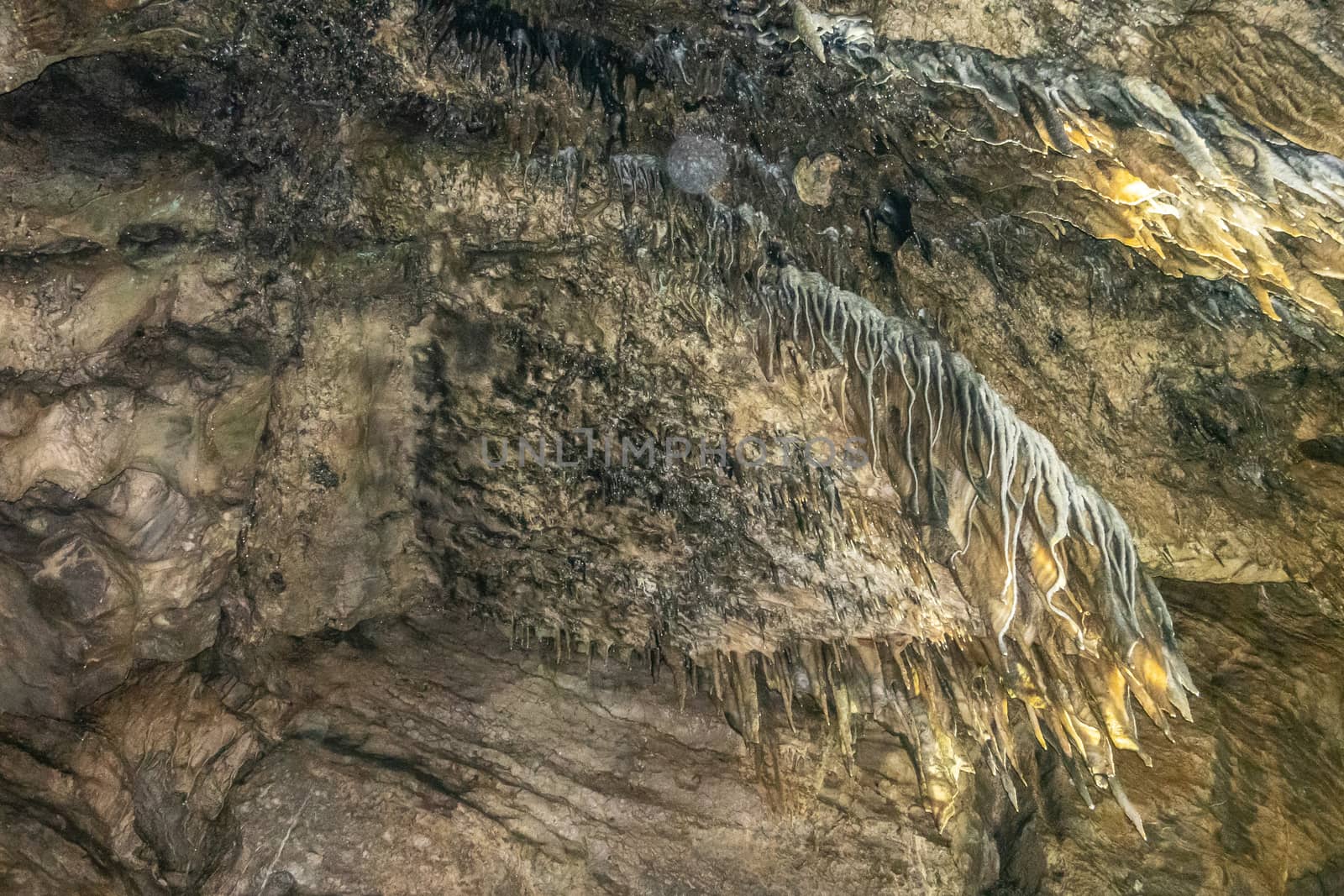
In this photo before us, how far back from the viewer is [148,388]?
418 cm

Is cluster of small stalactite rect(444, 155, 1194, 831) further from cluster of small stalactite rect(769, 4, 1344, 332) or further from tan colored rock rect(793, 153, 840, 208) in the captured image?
cluster of small stalactite rect(769, 4, 1344, 332)

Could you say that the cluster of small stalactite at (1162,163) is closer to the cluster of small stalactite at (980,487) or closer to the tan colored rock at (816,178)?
the tan colored rock at (816,178)

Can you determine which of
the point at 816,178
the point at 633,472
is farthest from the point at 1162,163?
the point at 633,472

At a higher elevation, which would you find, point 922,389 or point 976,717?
point 922,389

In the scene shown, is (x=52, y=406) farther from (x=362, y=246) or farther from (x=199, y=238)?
(x=362, y=246)

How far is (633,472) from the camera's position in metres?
4.76

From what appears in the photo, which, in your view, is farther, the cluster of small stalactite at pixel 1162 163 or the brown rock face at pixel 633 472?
the brown rock face at pixel 633 472

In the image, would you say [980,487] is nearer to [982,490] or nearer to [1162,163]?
[982,490]

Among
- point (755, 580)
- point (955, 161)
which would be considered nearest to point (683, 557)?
point (755, 580)

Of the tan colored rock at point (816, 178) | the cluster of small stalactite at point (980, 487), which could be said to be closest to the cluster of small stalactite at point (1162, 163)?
the tan colored rock at point (816, 178)

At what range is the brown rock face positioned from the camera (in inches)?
145

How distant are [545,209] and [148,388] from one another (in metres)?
1.88

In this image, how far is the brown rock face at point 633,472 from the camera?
3.68m

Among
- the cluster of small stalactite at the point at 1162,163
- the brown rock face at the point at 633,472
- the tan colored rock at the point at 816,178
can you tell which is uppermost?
the cluster of small stalactite at the point at 1162,163
